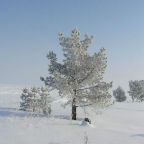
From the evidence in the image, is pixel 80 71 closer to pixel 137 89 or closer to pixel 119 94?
pixel 137 89

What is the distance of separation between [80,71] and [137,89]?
7320 centimetres

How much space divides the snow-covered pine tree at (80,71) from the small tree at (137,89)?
7139cm

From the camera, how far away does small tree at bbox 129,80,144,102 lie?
352 ft

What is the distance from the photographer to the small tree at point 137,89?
107 m

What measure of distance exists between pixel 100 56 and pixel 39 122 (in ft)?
34.8

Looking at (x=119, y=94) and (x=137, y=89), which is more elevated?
(x=137, y=89)

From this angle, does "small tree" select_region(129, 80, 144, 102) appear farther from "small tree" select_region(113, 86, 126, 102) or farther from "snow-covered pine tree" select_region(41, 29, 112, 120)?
"snow-covered pine tree" select_region(41, 29, 112, 120)

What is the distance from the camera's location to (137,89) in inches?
4237

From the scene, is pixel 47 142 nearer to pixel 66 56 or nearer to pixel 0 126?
pixel 0 126

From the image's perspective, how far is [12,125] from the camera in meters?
27.1

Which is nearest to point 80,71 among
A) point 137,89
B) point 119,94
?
point 137,89

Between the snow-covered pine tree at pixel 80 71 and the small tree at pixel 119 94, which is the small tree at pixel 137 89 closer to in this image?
the small tree at pixel 119 94

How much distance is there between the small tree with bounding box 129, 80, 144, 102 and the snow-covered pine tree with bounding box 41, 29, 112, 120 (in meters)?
71.4

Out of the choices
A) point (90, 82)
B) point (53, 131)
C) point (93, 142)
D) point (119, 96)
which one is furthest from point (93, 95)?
point (119, 96)
